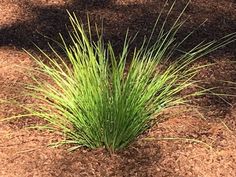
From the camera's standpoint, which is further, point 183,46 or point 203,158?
point 183,46

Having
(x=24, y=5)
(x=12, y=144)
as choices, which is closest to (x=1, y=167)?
(x=12, y=144)

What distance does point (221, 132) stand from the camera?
2.65 metres

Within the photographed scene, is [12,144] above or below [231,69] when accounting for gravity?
below

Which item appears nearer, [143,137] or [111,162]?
[111,162]

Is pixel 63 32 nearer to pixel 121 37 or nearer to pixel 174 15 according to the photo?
pixel 121 37

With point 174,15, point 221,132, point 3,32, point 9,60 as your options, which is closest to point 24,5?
point 3,32

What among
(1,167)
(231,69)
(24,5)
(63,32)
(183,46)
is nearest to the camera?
(1,167)

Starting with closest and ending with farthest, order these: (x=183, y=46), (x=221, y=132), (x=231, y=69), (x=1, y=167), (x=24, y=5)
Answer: (x=1, y=167), (x=221, y=132), (x=231, y=69), (x=183, y=46), (x=24, y=5)

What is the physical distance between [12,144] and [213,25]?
1.87 metres

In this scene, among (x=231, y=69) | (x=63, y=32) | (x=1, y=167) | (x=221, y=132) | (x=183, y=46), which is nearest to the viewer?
(x=1, y=167)

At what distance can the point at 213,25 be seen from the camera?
12.2 feet

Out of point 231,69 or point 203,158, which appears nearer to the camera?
point 203,158

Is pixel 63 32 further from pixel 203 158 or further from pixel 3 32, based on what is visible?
pixel 203 158

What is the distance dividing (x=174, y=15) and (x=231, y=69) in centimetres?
89
